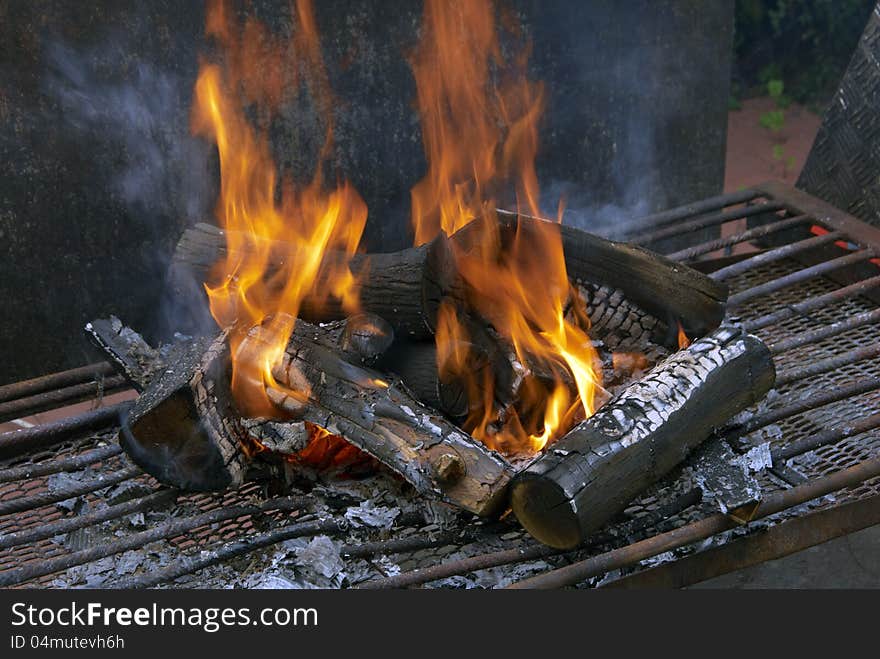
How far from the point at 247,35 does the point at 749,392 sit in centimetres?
211

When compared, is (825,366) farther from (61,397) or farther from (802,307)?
(61,397)

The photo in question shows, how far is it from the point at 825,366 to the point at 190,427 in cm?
184

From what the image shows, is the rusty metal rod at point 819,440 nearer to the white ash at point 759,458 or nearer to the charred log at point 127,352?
the white ash at point 759,458

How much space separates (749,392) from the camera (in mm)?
3275

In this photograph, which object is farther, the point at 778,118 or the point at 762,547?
the point at 778,118

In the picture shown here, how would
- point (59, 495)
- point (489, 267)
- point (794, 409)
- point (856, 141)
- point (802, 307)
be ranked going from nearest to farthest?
1. point (59, 495)
2. point (794, 409)
3. point (489, 267)
4. point (802, 307)
5. point (856, 141)

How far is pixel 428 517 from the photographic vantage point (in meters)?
3.12

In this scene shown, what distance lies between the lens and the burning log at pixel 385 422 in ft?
9.86

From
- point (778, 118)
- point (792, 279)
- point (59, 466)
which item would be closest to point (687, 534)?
point (792, 279)

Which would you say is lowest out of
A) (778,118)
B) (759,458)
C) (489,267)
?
(778,118)

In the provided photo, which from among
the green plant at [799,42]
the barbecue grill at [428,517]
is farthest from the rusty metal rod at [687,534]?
the green plant at [799,42]

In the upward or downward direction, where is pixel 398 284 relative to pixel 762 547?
upward

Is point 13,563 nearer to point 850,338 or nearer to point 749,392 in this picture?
point 749,392

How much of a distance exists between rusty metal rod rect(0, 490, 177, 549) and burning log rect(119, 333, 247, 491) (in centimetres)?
10
